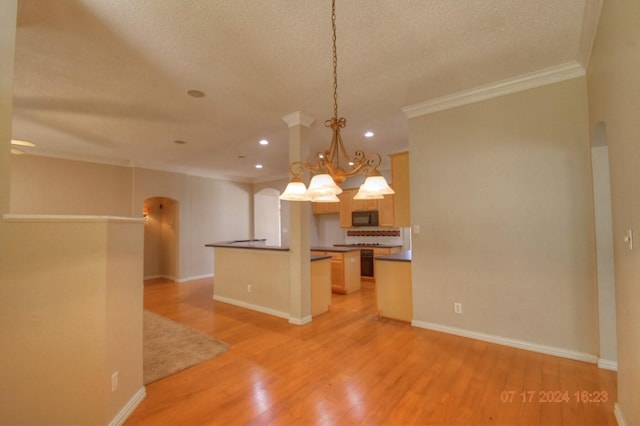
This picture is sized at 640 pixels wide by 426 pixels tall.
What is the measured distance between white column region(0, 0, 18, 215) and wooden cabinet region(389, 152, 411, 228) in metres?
3.58

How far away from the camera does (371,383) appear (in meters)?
2.38

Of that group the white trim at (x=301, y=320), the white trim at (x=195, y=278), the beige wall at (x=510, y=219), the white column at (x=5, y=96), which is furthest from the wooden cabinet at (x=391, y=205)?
the white column at (x=5, y=96)

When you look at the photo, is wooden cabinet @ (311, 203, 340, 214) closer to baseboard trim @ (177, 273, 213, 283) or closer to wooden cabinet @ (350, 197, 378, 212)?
wooden cabinet @ (350, 197, 378, 212)

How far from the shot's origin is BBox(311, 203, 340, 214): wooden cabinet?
777 centimetres

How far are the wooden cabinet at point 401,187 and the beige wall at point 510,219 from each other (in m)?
0.21

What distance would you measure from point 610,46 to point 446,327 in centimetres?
Result: 293

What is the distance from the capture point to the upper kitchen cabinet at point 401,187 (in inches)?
153

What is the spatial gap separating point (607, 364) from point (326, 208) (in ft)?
19.7

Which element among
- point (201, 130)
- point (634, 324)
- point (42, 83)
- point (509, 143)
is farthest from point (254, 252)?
point (634, 324)

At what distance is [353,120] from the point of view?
3.99 m

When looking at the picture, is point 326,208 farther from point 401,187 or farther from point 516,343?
point 516,343

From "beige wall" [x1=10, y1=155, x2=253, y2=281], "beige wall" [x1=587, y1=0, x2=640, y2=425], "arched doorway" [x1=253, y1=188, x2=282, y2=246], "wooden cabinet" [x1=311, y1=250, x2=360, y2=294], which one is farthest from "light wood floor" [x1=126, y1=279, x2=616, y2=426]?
"arched doorway" [x1=253, y1=188, x2=282, y2=246]

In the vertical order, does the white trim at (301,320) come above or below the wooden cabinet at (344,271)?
below

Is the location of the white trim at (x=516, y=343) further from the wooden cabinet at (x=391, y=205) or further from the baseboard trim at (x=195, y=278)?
the baseboard trim at (x=195, y=278)
